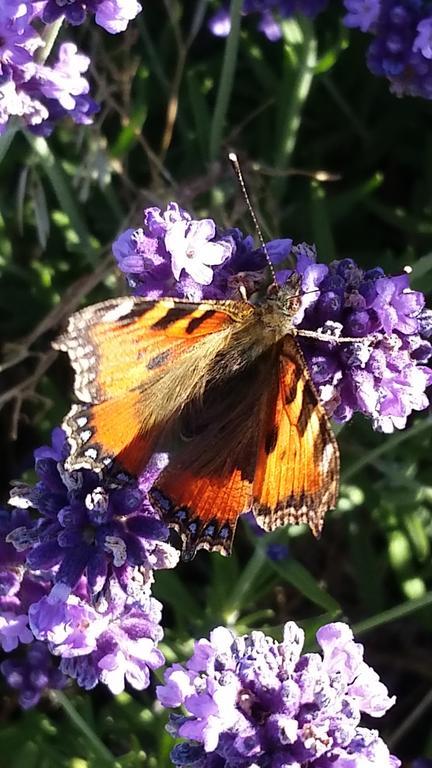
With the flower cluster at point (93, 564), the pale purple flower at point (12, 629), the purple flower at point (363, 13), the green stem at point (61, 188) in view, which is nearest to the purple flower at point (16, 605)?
the pale purple flower at point (12, 629)

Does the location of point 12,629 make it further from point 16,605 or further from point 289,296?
point 289,296

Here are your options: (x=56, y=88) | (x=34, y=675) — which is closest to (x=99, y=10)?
(x=56, y=88)

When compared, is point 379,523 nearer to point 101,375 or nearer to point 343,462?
point 343,462

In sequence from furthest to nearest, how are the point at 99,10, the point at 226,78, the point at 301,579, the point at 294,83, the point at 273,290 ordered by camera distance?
1. the point at 294,83
2. the point at 226,78
3. the point at 301,579
4. the point at 99,10
5. the point at 273,290

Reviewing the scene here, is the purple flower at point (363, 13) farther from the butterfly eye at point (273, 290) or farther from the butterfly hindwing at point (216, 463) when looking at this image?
the butterfly hindwing at point (216, 463)

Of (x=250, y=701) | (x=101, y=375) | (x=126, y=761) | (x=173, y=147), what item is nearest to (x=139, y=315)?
(x=101, y=375)

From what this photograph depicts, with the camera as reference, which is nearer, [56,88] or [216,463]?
[216,463]
